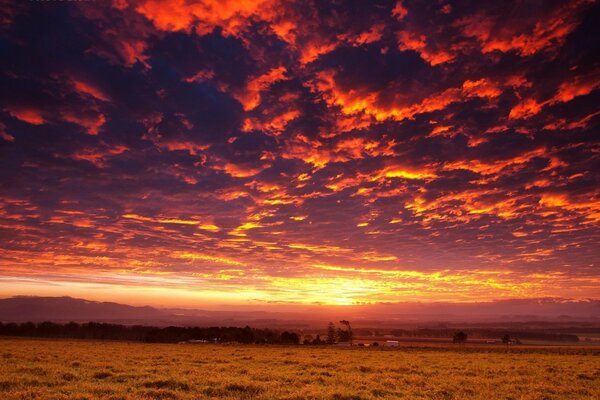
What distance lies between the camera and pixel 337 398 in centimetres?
1572

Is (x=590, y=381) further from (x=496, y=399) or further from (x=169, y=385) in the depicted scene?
(x=169, y=385)

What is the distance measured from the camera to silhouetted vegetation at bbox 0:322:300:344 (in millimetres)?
99731

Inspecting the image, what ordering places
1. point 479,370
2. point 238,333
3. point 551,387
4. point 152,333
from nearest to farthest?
point 551,387 → point 479,370 → point 152,333 → point 238,333

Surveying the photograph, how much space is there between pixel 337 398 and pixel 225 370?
11229mm

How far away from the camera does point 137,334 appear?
346 feet

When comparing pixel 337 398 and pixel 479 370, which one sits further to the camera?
pixel 479 370

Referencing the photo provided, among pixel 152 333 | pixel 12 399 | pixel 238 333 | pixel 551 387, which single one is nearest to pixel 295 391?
pixel 12 399

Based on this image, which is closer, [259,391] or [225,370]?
[259,391]

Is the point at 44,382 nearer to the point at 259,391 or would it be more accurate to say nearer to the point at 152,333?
the point at 259,391

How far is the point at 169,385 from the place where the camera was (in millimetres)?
18062

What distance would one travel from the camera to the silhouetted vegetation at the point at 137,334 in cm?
9973

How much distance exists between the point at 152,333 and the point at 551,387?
317 feet

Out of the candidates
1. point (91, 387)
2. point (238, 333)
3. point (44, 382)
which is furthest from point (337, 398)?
point (238, 333)

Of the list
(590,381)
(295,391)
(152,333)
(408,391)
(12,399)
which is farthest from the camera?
(152,333)
